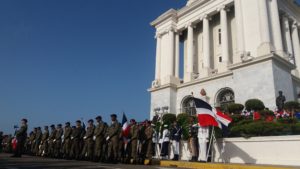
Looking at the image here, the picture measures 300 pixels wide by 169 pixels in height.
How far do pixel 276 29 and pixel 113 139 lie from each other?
66.8 ft

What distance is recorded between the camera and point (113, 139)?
11969 millimetres

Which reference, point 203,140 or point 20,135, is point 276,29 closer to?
point 203,140

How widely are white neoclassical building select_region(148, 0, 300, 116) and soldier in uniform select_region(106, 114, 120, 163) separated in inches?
528

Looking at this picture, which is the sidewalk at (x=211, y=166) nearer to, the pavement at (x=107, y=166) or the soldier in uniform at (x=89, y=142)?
the pavement at (x=107, y=166)

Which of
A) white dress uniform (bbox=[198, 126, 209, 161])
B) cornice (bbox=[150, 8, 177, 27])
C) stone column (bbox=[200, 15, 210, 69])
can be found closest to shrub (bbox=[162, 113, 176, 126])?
white dress uniform (bbox=[198, 126, 209, 161])

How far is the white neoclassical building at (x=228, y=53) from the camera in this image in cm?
2216

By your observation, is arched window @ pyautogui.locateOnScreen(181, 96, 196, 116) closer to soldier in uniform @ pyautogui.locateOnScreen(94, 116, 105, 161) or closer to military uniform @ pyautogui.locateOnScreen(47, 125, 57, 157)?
military uniform @ pyautogui.locateOnScreen(47, 125, 57, 157)

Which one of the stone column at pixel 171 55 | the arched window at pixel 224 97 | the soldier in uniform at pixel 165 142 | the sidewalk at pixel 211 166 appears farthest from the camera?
the stone column at pixel 171 55

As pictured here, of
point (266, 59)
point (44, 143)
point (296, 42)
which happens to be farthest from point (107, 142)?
point (296, 42)

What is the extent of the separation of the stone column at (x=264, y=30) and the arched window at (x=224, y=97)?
4.60 m

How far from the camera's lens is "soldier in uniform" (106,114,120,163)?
465 inches

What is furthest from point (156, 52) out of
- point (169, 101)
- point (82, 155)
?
point (82, 155)

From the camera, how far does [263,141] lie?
11.1 meters

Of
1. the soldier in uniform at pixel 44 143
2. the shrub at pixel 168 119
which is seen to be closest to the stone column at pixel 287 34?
the shrub at pixel 168 119
